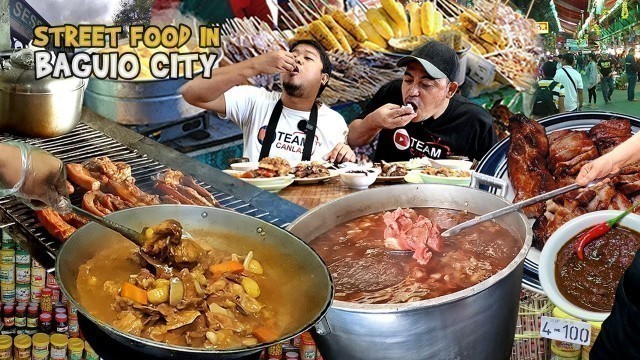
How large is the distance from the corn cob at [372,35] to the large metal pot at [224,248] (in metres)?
1.23

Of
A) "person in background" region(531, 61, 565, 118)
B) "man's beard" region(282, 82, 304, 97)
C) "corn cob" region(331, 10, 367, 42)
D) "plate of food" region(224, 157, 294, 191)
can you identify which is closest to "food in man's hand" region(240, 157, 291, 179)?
"plate of food" region(224, 157, 294, 191)

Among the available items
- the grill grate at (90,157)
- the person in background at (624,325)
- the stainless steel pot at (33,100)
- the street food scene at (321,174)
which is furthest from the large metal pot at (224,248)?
the stainless steel pot at (33,100)

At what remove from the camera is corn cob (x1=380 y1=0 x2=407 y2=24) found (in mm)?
2930

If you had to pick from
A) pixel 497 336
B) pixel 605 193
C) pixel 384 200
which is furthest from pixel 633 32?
pixel 497 336

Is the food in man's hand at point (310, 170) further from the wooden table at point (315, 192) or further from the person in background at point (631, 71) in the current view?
the person in background at point (631, 71)

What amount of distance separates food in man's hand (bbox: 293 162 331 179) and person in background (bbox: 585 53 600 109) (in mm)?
1069

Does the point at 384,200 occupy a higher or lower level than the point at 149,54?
lower

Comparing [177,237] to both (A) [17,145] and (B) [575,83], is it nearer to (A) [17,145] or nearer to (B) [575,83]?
(A) [17,145]

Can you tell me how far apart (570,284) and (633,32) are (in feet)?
3.66

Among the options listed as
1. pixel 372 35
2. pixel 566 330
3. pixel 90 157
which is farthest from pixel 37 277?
pixel 566 330

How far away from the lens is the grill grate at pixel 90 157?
2.59 m

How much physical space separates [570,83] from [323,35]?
990 mm

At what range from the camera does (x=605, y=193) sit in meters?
2.66

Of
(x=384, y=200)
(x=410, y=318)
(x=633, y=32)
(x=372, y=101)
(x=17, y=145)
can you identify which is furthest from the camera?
(x=372, y=101)
